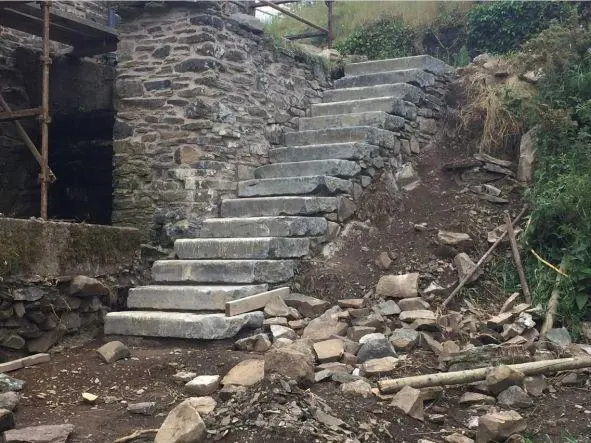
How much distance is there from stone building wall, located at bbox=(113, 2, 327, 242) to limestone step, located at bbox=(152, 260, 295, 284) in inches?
18.8

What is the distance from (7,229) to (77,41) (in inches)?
148

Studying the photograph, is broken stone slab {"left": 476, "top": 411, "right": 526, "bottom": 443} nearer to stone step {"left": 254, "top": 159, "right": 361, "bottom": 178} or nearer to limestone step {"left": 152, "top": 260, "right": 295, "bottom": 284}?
limestone step {"left": 152, "top": 260, "right": 295, "bottom": 284}

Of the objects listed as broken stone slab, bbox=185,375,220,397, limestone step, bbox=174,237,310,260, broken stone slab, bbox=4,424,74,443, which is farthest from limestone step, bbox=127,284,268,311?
broken stone slab, bbox=4,424,74,443

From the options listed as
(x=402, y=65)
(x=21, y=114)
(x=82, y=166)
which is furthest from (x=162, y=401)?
(x=402, y=65)

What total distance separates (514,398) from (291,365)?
4.60ft

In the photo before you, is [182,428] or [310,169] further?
[310,169]

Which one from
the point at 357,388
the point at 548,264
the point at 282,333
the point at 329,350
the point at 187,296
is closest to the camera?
the point at 357,388

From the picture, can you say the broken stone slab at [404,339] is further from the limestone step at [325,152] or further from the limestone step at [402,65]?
the limestone step at [402,65]

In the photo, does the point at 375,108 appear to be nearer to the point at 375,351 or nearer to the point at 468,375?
the point at 375,351

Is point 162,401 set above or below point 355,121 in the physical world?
below

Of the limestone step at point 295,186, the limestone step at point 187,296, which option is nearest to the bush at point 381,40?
the limestone step at point 295,186

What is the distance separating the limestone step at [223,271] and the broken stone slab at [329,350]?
109 centimetres

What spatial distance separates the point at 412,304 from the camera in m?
5.38

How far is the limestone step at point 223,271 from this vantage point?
5.65 m
